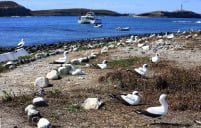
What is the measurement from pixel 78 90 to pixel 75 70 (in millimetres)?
3333

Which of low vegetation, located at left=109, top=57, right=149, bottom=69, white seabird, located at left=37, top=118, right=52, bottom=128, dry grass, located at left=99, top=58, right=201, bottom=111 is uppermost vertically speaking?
white seabird, located at left=37, top=118, right=52, bottom=128

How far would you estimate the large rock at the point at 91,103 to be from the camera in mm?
13311

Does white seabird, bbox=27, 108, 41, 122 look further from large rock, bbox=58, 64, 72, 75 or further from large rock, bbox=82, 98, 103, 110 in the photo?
large rock, bbox=58, 64, 72, 75

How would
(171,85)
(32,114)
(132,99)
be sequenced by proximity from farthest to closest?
(171,85), (132,99), (32,114)

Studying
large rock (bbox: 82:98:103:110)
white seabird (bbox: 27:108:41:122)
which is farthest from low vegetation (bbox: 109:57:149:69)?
white seabird (bbox: 27:108:41:122)

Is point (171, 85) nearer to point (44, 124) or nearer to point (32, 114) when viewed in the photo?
A: point (32, 114)

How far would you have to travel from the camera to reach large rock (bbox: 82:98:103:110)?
13.3 meters

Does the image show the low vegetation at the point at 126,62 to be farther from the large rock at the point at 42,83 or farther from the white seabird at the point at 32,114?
the white seabird at the point at 32,114

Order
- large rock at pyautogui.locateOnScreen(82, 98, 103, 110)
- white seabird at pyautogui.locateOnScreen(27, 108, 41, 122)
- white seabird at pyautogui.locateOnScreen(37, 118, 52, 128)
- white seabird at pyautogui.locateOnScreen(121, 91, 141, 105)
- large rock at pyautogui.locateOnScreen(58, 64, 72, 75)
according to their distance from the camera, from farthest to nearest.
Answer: large rock at pyautogui.locateOnScreen(58, 64, 72, 75) < white seabird at pyautogui.locateOnScreen(121, 91, 141, 105) < large rock at pyautogui.locateOnScreen(82, 98, 103, 110) < white seabird at pyautogui.locateOnScreen(27, 108, 41, 122) < white seabird at pyautogui.locateOnScreen(37, 118, 52, 128)

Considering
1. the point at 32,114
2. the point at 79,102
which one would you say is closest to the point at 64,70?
the point at 79,102

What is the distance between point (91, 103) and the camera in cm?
1345

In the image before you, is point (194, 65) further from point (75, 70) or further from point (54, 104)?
point (54, 104)

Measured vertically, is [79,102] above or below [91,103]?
below

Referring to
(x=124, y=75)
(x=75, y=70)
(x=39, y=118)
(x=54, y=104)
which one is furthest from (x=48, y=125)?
(x=75, y=70)
